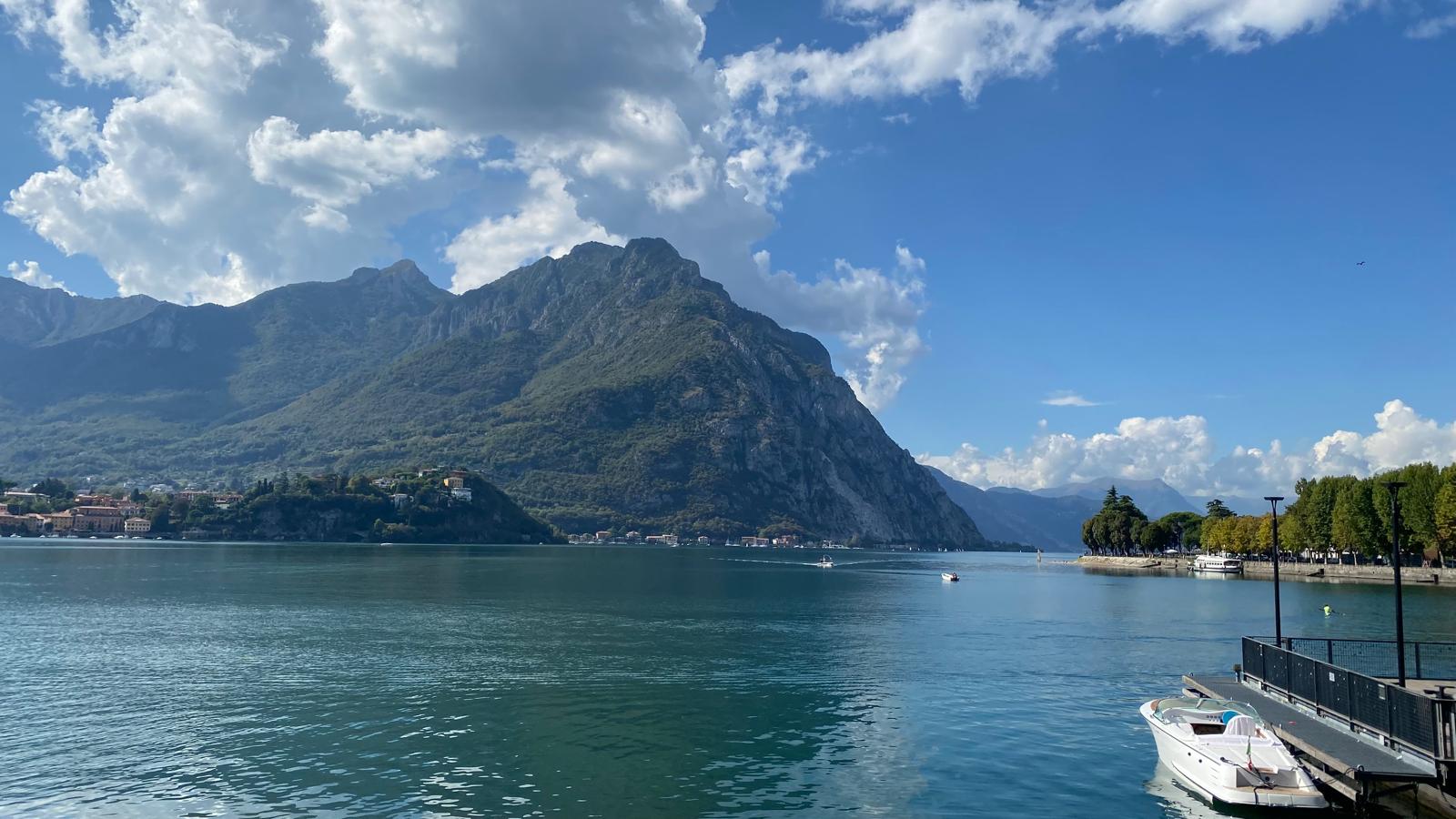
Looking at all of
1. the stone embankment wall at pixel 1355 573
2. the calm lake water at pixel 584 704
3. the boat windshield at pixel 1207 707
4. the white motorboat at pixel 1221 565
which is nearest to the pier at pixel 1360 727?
the boat windshield at pixel 1207 707

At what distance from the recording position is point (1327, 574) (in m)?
157

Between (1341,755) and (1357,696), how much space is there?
3881 mm

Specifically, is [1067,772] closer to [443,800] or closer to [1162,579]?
[443,800]

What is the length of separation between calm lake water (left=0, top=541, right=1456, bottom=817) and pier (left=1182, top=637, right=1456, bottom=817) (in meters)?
4.11

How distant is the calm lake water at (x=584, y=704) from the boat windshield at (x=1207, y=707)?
2.09 metres

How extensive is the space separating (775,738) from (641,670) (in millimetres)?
17193

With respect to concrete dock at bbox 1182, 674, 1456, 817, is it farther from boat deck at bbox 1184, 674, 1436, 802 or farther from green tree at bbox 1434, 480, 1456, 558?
green tree at bbox 1434, 480, 1456, 558

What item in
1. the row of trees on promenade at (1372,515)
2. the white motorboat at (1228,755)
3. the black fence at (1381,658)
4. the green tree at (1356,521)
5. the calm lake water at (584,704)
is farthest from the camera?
the green tree at (1356,521)

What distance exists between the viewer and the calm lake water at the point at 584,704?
27.1 metres

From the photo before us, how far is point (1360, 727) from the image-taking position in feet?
94.7

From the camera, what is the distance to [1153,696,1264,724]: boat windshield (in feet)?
94.6

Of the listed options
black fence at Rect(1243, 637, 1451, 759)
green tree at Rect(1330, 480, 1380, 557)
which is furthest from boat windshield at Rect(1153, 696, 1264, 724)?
green tree at Rect(1330, 480, 1380, 557)

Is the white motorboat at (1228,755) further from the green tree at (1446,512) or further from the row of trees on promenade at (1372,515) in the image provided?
the green tree at (1446,512)

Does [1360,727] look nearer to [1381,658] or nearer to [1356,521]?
[1381,658]
